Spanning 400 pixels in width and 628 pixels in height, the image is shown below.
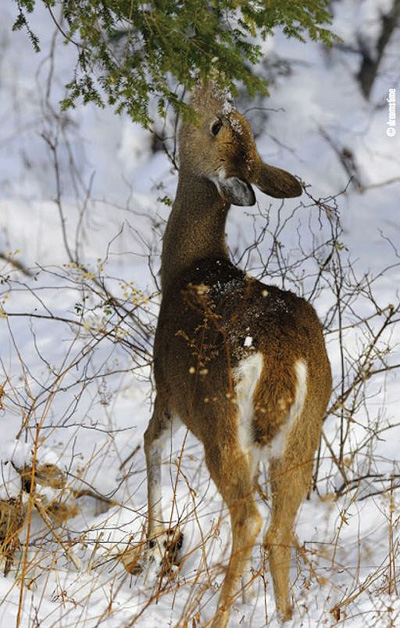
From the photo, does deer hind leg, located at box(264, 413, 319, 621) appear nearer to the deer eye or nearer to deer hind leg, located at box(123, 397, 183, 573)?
deer hind leg, located at box(123, 397, 183, 573)

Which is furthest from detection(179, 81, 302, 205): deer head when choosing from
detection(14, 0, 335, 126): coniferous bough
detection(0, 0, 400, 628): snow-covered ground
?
detection(14, 0, 335, 126): coniferous bough

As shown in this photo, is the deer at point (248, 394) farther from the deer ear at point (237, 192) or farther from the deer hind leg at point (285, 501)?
the deer ear at point (237, 192)

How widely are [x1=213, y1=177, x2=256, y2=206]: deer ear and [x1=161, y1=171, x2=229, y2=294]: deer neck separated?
0.49 feet

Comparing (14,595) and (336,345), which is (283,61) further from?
(14,595)

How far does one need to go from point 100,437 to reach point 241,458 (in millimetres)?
2268

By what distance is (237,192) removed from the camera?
504cm

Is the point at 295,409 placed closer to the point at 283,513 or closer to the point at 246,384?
the point at 246,384

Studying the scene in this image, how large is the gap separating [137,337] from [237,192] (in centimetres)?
229

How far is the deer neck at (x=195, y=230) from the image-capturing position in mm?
5195

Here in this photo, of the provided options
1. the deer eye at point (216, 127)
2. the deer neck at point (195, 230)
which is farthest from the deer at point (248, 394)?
the deer eye at point (216, 127)

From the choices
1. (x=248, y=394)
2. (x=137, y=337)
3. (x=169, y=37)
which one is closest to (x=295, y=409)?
(x=248, y=394)

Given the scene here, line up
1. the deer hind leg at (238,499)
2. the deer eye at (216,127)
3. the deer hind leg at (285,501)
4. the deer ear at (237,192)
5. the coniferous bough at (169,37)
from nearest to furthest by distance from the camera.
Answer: the deer hind leg at (238,499)
the deer hind leg at (285,501)
the coniferous bough at (169,37)
the deer ear at (237,192)
the deer eye at (216,127)

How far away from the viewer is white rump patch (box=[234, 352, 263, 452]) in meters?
3.75

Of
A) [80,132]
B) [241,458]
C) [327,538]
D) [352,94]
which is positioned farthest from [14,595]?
[352,94]
